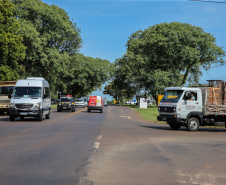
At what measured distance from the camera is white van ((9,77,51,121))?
76.0ft

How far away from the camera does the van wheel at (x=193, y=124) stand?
18556 millimetres

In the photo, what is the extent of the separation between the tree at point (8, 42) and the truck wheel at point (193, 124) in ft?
88.5

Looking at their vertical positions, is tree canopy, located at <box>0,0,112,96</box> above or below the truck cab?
above

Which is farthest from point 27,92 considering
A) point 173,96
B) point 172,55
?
point 172,55

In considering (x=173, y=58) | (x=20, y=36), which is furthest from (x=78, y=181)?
(x=173, y=58)

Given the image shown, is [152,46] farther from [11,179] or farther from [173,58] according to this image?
[11,179]

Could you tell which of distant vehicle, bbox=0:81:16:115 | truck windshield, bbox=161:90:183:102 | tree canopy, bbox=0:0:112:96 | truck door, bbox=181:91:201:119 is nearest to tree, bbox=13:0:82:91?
tree canopy, bbox=0:0:112:96

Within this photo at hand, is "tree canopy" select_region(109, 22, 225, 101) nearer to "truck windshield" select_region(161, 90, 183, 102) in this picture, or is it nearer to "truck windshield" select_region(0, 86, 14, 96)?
"truck windshield" select_region(0, 86, 14, 96)

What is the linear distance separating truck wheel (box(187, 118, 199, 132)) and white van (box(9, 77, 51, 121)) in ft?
33.8

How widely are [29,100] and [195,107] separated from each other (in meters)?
11.1

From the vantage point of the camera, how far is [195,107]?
1869 cm

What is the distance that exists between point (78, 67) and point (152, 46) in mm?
16291

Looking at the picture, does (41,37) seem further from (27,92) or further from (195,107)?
(195,107)

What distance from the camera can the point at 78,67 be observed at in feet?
216
